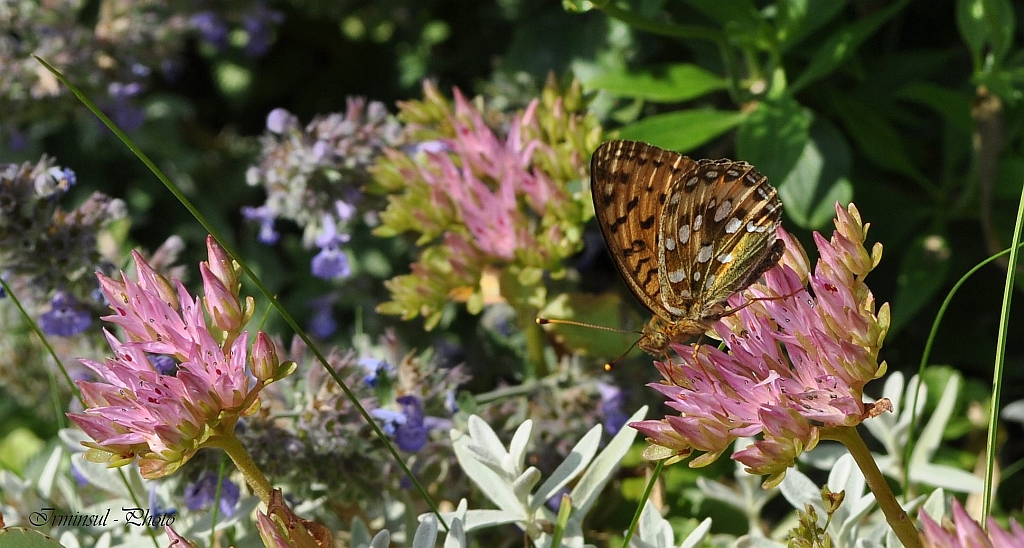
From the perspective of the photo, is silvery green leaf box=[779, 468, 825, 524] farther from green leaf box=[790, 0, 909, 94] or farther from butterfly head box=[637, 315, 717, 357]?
green leaf box=[790, 0, 909, 94]

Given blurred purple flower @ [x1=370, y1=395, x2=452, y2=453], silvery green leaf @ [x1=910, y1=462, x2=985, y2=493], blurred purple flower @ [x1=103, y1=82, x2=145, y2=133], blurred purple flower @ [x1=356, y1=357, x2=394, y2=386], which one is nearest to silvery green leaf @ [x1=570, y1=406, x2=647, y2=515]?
blurred purple flower @ [x1=370, y1=395, x2=452, y2=453]

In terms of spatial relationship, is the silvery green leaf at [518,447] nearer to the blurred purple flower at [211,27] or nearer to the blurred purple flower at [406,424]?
the blurred purple flower at [406,424]

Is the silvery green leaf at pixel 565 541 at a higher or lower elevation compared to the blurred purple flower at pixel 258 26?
lower

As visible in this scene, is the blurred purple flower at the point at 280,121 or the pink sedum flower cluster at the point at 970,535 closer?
the pink sedum flower cluster at the point at 970,535

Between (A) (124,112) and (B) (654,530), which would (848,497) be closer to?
(B) (654,530)

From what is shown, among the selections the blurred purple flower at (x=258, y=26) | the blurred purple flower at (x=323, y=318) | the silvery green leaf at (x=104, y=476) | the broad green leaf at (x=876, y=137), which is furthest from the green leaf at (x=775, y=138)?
the blurred purple flower at (x=258, y=26)

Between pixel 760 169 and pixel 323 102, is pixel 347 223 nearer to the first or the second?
pixel 760 169
